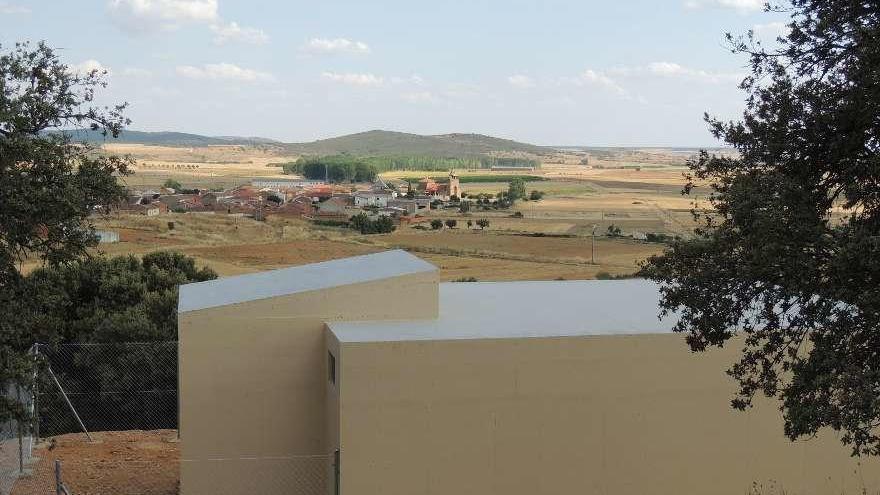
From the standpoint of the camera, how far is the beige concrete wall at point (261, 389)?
13766 mm

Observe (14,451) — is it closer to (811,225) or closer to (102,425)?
(102,425)

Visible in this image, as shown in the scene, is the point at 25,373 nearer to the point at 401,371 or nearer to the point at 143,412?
the point at 401,371

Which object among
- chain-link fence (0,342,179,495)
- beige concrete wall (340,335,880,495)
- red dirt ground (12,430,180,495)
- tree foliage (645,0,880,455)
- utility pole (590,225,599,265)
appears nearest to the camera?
tree foliage (645,0,880,455)

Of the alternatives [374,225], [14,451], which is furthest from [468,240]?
[14,451]

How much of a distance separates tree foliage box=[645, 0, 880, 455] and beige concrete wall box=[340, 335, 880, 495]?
4.12 meters

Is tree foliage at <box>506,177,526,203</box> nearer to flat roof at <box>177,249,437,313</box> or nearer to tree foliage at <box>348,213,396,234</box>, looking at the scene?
tree foliage at <box>348,213,396,234</box>

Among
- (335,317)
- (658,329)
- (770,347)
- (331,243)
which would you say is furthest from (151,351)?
(331,243)

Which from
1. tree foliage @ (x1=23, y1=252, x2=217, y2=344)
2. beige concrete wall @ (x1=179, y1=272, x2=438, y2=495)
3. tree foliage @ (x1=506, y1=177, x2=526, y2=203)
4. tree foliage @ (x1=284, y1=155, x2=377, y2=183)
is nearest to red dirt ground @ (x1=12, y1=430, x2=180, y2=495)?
beige concrete wall @ (x1=179, y1=272, x2=438, y2=495)

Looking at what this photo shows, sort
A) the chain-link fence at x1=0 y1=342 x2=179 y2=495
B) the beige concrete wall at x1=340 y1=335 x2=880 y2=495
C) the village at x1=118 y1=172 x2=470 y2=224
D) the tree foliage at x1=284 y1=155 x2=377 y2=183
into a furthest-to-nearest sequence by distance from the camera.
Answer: the tree foliage at x1=284 y1=155 x2=377 y2=183 → the village at x1=118 y1=172 x2=470 y2=224 → the chain-link fence at x1=0 y1=342 x2=179 y2=495 → the beige concrete wall at x1=340 y1=335 x2=880 y2=495

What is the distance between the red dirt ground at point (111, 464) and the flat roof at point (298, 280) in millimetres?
2768

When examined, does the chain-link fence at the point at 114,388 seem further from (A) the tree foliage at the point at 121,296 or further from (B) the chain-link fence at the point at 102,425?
(A) the tree foliage at the point at 121,296

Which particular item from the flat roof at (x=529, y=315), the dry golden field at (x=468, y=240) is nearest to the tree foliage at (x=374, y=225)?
the dry golden field at (x=468, y=240)

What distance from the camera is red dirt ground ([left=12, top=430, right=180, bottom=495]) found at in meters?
14.6

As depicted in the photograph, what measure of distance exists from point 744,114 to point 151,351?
1389 cm
